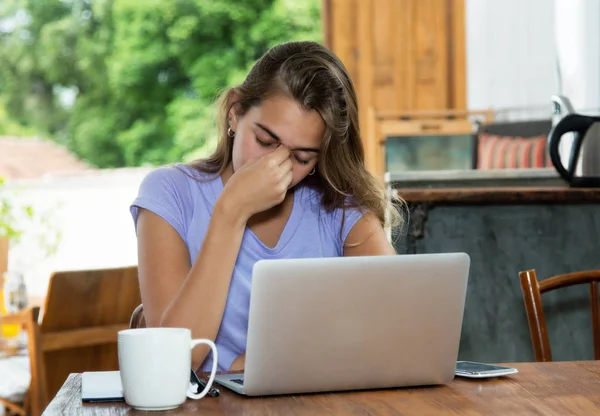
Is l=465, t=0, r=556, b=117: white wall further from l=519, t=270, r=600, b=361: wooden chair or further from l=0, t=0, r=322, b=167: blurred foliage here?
l=0, t=0, r=322, b=167: blurred foliage

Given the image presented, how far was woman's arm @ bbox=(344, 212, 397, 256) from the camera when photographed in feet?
4.39

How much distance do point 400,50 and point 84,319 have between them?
11.1ft

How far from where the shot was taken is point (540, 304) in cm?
127

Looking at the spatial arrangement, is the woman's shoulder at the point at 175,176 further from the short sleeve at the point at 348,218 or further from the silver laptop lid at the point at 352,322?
the silver laptop lid at the point at 352,322

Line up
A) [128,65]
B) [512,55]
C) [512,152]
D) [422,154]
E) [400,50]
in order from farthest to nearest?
[128,65], [400,50], [512,55], [422,154], [512,152]

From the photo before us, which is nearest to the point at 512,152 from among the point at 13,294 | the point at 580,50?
the point at 580,50

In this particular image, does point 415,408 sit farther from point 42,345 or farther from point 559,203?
point 42,345

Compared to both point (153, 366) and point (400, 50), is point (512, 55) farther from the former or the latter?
point (153, 366)

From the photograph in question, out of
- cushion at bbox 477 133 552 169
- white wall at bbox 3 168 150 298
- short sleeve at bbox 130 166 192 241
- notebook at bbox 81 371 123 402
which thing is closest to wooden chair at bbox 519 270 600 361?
short sleeve at bbox 130 166 192 241

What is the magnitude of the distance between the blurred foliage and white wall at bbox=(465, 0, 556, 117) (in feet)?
16.5

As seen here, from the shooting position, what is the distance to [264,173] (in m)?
1.18

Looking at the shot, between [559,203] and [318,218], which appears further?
[559,203]

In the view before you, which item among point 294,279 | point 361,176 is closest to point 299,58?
point 361,176

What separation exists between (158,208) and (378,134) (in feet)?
11.7
